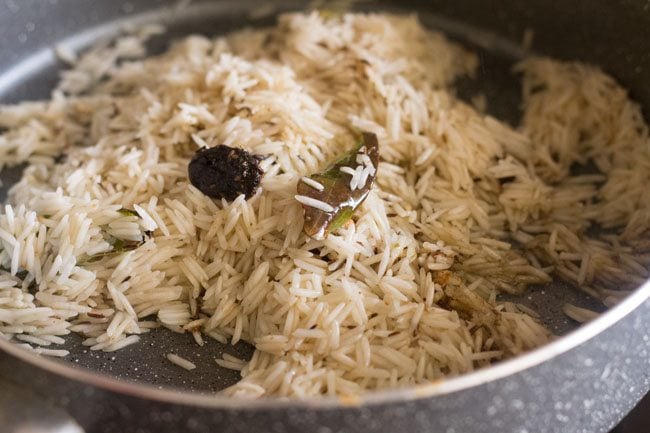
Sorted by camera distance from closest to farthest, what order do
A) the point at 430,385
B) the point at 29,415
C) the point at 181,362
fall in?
the point at 430,385, the point at 29,415, the point at 181,362

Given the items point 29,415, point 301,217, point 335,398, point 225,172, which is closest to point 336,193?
point 301,217

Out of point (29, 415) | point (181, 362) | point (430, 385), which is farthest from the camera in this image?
point (181, 362)

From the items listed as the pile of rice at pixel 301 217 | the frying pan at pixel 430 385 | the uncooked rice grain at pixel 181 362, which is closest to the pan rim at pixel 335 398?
the frying pan at pixel 430 385

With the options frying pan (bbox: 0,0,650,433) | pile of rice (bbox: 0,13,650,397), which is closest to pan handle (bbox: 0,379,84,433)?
frying pan (bbox: 0,0,650,433)

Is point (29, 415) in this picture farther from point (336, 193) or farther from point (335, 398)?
point (336, 193)

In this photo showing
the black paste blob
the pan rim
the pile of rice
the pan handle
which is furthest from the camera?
the black paste blob

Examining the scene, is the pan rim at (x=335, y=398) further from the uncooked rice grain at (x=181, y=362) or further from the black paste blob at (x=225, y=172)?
the black paste blob at (x=225, y=172)

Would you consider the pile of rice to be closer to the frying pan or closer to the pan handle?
the frying pan
